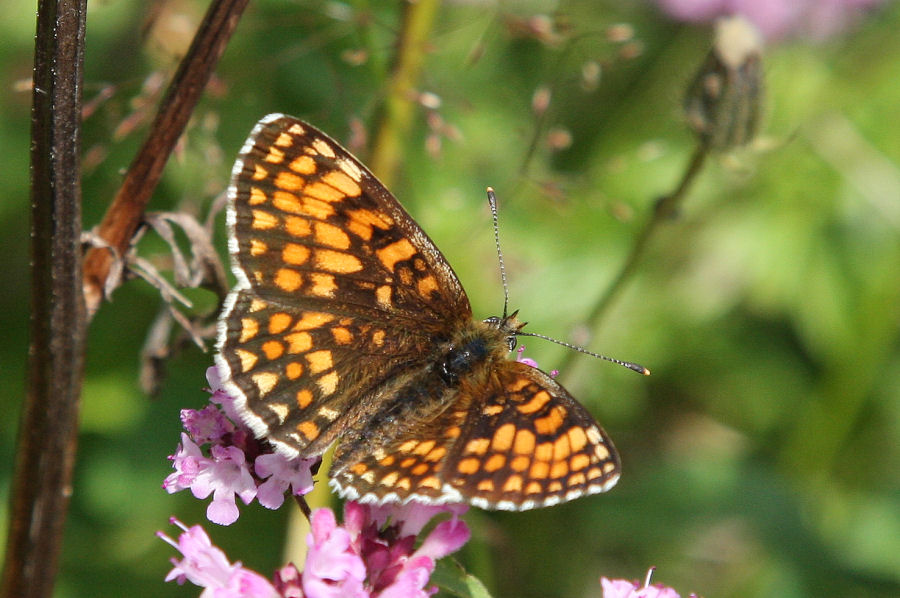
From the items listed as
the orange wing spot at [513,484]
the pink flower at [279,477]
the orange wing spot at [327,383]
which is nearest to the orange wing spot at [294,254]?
the orange wing spot at [327,383]

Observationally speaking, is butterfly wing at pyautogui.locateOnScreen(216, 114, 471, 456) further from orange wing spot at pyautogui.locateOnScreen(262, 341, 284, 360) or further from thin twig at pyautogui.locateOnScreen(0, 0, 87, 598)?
thin twig at pyautogui.locateOnScreen(0, 0, 87, 598)

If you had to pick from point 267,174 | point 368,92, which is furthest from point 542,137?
point 267,174

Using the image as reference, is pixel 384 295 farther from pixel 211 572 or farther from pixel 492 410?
pixel 211 572

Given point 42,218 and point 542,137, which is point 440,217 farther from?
point 42,218

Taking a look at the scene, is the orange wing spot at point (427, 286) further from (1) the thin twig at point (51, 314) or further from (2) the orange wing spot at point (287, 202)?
(1) the thin twig at point (51, 314)

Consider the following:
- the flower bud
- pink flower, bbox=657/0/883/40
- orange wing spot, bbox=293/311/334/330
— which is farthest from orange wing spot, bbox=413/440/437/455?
pink flower, bbox=657/0/883/40

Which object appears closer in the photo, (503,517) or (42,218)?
(42,218)
